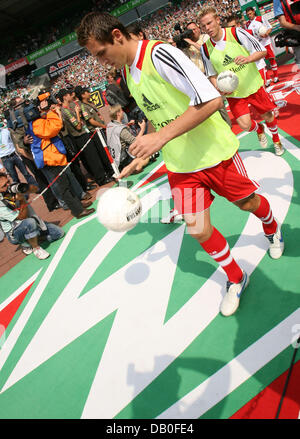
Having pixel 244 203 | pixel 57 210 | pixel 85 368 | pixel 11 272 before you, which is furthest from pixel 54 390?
pixel 57 210

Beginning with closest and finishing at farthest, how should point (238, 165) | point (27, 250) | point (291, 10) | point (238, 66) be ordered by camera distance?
point (238, 165) < point (291, 10) < point (238, 66) < point (27, 250)

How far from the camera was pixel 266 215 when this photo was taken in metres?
2.64

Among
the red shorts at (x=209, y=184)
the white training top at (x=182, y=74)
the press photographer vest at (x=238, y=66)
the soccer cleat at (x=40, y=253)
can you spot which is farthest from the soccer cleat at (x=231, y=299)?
the soccer cleat at (x=40, y=253)

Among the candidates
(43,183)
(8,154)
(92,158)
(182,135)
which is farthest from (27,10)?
Answer: (182,135)

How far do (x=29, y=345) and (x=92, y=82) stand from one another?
1324 inches

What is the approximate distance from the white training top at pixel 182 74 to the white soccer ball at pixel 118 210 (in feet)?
2.45

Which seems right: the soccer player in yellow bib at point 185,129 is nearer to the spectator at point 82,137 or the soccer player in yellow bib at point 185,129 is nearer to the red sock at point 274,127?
the red sock at point 274,127

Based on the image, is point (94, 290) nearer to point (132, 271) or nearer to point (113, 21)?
point (132, 271)

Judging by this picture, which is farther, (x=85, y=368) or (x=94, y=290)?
(x=94, y=290)

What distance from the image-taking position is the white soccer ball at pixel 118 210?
1.96m

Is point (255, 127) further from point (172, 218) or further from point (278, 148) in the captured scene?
point (172, 218)

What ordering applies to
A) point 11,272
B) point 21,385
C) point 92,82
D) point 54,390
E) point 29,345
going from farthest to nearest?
1. point 92,82
2. point 11,272
3. point 29,345
4. point 21,385
5. point 54,390

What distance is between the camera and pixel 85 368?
276 cm

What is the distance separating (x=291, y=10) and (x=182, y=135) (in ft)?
7.41
